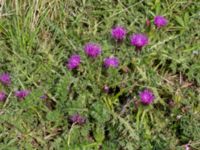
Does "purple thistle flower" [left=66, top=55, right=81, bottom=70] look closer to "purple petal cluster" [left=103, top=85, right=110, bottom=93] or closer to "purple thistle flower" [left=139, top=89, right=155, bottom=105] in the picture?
"purple petal cluster" [left=103, top=85, right=110, bottom=93]

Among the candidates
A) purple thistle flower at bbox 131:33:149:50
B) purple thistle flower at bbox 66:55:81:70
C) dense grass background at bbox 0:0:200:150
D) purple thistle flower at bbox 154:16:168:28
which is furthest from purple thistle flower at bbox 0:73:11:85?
purple thistle flower at bbox 154:16:168:28

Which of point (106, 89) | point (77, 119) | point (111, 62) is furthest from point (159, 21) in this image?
point (77, 119)

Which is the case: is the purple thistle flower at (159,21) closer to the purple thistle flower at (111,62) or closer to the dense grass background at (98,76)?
the dense grass background at (98,76)

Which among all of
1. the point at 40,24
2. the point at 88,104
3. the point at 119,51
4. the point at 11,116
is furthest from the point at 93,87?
the point at 40,24

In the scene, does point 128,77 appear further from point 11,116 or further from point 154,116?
point 11,116

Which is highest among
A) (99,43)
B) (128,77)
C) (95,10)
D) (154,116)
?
(95,10)

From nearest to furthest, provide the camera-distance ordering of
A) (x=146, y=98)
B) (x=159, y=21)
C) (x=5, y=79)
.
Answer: (x=146, y=98), (x=5, y=79), (x=159, y=21)

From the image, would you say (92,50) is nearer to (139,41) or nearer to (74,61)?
(74,61)
